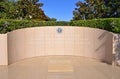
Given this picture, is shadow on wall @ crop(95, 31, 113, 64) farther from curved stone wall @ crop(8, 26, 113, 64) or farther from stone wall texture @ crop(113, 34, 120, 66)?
stone wall texture @ crop(113, 34, 120, 66)

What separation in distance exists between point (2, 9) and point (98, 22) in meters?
10.4

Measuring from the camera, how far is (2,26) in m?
15.7

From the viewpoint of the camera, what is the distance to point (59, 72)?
10727 millimetres

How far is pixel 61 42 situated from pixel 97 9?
14.3 metres

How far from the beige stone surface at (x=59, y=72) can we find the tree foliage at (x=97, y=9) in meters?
13.8

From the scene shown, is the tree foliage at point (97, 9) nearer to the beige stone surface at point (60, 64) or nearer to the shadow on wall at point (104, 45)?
the shadow on wall at point (104, 45)

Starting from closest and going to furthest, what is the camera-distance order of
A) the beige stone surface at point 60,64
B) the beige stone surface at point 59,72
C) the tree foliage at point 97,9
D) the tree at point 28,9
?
the beige stone surface at point 59,72, the beige stone surface at point 60,64, the tree foliage at point 97,9, the tree at point 28,9

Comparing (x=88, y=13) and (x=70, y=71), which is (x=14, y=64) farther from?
(x=88, y=13)

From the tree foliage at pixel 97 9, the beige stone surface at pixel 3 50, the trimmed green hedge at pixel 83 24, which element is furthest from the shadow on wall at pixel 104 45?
the tree foliage at pixel 97 9

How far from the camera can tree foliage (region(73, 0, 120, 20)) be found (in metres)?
26.2

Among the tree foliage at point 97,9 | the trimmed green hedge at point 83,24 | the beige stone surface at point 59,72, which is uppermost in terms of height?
the tree foliage at point 97,9

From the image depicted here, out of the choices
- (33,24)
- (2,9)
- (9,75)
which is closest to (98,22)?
(33,24)

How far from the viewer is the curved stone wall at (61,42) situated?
43.9ft

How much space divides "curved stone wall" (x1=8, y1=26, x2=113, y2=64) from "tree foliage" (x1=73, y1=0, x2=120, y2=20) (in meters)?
12.7
